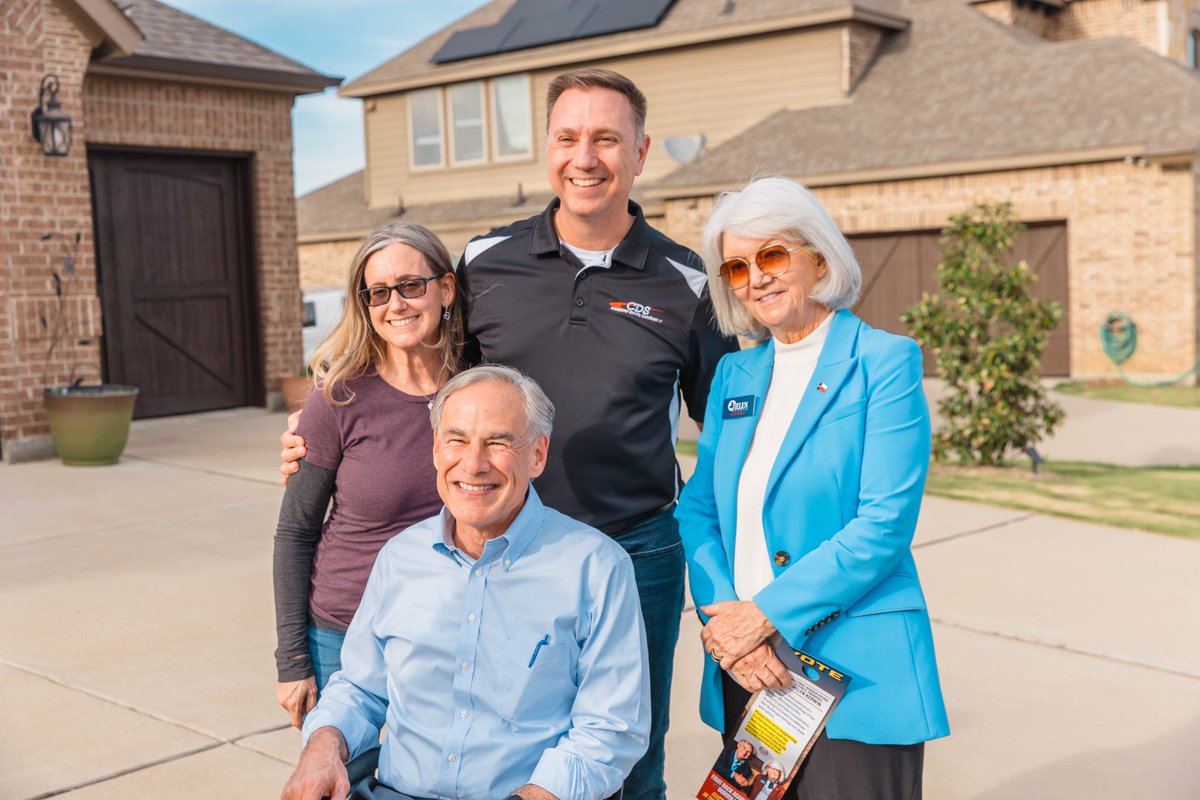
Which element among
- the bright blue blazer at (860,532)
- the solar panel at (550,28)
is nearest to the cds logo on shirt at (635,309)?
the bright blue blazer at (860,532)

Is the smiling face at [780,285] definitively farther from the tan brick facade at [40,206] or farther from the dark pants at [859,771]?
the tan brick facade at [40,206]

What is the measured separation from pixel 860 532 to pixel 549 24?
2229 centimetres

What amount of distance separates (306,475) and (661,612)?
94cm

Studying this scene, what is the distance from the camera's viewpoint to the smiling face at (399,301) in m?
2.90

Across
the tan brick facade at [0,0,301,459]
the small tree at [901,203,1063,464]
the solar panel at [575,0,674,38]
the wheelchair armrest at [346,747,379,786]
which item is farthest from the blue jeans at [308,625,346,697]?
the solar panel at [575,0,674,38]

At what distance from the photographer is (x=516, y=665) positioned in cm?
259

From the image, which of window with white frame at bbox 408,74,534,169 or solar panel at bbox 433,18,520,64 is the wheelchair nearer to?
window with white frame at bbox 408,74,534,169

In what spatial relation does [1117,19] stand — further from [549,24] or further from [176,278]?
[176,278]

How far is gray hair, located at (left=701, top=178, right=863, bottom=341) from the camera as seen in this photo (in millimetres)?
2664

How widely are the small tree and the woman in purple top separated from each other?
7614 millimetres

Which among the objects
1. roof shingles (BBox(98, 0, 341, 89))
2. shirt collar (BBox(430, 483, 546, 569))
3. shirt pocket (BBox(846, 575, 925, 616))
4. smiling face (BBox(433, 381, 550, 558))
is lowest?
shirt pocket (BBox(846, 575, 925, 616))

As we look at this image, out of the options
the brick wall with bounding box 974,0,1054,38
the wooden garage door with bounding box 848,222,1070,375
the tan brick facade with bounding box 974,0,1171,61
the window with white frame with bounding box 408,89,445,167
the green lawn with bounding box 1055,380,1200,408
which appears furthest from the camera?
the window with white frame with bounding box 408,89,445,167

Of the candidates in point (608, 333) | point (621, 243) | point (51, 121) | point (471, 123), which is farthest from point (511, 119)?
point (608, 333)

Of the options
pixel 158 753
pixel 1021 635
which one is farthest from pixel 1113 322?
pixel 158 753
